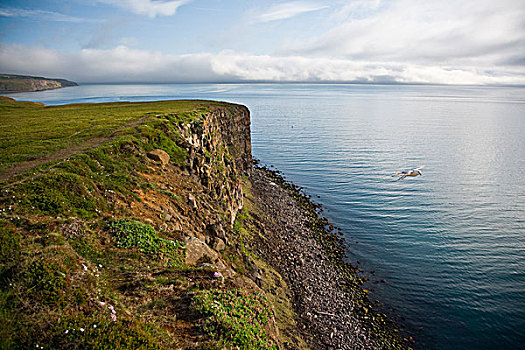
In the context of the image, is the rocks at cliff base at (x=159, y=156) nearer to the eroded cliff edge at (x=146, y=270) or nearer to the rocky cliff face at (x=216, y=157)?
the eroded cliff edge at (x=146, y=270)

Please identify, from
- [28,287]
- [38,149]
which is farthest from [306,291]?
[38,149]

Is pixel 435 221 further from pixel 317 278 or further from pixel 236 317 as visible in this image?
→ pixel 236 317

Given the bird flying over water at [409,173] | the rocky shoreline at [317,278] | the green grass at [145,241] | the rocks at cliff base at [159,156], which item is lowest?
the rocky shoreline at [317,278]

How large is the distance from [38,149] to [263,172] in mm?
50424

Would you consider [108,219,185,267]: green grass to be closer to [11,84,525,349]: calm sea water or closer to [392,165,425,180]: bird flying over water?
[11,84,525,349]: calm sea water

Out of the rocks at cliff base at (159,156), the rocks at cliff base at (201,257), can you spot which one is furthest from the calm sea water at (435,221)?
the rocks at cliff base at (159,156)

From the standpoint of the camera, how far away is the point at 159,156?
24.2 m

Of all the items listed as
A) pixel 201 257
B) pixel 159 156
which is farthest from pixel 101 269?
pixel 159 156

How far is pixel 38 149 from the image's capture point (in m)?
21.6

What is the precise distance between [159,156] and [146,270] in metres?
13.9

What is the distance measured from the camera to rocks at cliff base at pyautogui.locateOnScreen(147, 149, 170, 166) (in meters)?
24.0

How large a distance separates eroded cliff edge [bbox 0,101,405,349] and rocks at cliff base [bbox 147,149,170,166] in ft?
0.29

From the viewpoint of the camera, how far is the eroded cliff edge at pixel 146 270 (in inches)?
331

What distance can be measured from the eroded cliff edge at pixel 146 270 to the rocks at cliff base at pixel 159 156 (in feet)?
0.29
